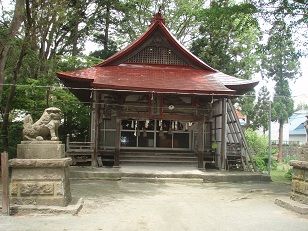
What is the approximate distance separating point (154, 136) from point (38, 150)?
11846 mm

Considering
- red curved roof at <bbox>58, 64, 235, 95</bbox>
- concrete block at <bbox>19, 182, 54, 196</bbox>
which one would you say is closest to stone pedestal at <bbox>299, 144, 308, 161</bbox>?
concrete block at <bbox>19, 182, 54, 196</bbox>

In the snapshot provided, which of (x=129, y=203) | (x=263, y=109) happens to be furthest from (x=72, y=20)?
(x=263, y=109)

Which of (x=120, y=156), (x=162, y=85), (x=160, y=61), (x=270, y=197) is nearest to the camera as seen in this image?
(x=270, y=197)

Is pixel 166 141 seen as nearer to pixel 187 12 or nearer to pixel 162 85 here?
pixel 162 85

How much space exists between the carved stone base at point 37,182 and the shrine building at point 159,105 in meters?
7.82

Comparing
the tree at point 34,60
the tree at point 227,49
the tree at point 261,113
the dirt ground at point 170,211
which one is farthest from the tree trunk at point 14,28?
the tree at point 261,113

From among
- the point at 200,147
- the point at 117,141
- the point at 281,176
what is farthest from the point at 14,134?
the point at 281,176

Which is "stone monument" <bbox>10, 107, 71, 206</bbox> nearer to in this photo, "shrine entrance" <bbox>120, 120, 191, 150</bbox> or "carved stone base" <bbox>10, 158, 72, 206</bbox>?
"carved stone base" <bbox>10, 158, 72, 206</bbox>

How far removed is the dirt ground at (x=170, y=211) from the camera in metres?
7.42

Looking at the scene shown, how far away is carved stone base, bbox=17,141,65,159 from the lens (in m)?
8.38

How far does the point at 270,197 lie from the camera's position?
11547 millimetres

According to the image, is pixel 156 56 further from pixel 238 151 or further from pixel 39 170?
pixel 39 170

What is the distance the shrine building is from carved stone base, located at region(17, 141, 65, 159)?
7.55 meters

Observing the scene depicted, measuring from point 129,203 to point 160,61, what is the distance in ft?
34.6
